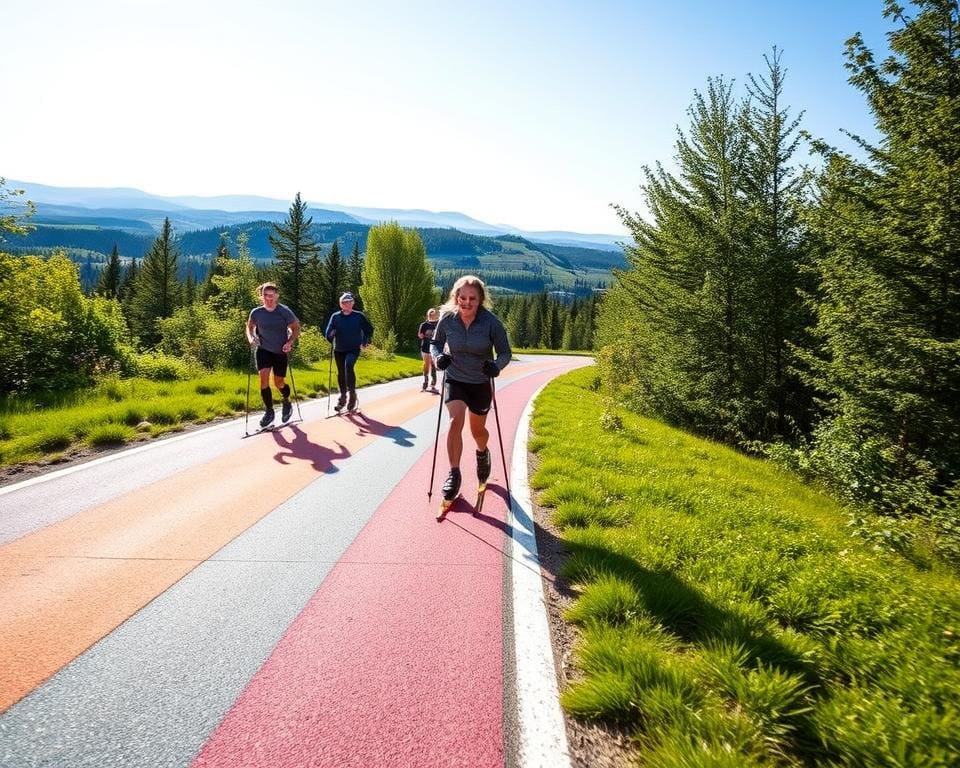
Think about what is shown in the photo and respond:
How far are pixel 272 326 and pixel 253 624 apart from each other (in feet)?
22.8

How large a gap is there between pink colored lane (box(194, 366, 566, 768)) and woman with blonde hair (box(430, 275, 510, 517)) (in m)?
1.23

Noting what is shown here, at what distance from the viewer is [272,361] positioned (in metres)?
Result: 9.12

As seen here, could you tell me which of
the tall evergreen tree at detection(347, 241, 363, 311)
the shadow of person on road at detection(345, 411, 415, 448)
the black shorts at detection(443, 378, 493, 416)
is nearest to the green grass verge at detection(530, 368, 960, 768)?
the black shorts at detection(443, 378, 493, 416)

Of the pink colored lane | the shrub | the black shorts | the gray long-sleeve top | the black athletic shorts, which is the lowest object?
the shrub

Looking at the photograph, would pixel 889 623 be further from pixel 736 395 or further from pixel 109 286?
pixel 109 286

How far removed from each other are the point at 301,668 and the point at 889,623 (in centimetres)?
354

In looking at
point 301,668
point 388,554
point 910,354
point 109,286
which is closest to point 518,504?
point 388,554

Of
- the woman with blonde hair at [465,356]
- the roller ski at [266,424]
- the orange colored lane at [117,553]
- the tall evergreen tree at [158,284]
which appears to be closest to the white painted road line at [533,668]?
the woman with blonde hair at [465,356]

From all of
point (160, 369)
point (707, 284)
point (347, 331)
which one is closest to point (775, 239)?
point (707, 284)

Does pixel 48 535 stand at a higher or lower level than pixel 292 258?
lower

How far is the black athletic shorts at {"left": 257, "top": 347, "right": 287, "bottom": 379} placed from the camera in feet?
29.6

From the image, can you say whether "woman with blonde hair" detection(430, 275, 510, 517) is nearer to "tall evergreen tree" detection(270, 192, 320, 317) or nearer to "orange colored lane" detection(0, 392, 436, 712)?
"orange colored lane" detection(0, 392, 436, 712)

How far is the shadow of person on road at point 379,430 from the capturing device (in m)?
8.54

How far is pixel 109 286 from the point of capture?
72000mm
